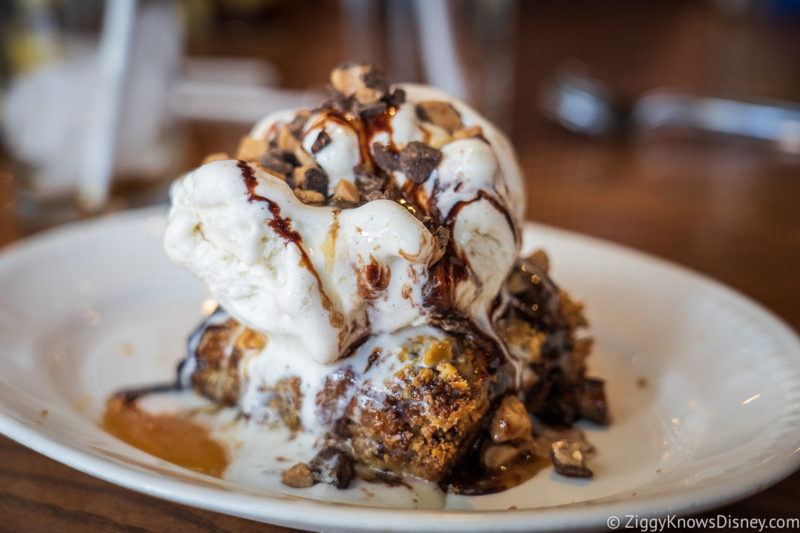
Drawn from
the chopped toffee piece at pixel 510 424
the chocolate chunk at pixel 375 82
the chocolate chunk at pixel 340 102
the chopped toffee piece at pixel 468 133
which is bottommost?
the chopped toffee piece at pixel 510 424

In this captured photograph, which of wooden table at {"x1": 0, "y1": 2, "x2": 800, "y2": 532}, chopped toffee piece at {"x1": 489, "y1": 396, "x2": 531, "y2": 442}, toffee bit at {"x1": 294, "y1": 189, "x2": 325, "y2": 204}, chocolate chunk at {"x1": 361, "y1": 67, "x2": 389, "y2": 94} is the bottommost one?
wooden table at {"x1": 0, "y1": 2, "x2": 800, "y2": 532}

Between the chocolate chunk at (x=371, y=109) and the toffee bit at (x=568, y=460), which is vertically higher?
the chocolate chunk at (x=371, y=109)

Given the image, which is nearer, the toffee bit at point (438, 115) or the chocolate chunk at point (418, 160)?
the chocolate chunk at point (418, 160)

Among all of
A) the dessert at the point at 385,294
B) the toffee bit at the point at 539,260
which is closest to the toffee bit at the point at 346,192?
the dessert at the point at 385,294

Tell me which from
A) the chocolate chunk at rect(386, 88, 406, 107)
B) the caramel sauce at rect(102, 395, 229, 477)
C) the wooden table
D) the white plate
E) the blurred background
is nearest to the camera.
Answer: the white plate

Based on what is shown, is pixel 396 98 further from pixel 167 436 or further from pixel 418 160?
pixel 167 436

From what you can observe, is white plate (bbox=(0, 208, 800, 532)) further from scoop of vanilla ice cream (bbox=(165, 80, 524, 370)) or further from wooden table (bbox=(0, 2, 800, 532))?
scoop of vanilla ice cream (bbox=(165, 80, 524, 370))

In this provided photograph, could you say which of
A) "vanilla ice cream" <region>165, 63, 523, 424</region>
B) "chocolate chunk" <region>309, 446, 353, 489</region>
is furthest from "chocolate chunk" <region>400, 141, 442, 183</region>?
"chocolate chunk" <region>309, 446, 353, 489</region>

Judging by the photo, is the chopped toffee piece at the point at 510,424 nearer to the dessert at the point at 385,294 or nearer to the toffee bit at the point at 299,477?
the dessert at the point at 385,294
